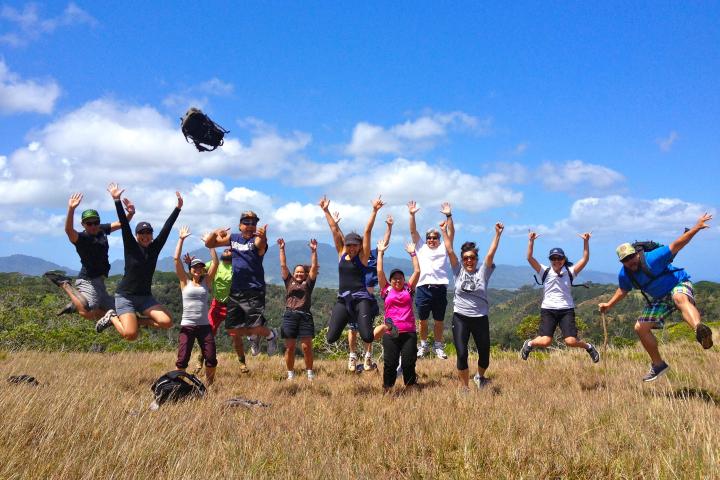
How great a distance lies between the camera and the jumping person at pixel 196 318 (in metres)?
6.83

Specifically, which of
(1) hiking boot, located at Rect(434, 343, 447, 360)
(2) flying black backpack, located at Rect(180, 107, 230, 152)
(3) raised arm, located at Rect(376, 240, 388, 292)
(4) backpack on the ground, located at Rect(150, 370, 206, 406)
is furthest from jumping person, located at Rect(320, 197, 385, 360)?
(2) flying black backpack, located at Rect(180, 107, 230, 152)

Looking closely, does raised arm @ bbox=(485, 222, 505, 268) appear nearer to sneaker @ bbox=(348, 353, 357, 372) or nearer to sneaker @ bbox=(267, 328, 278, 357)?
sneaker @ bbox=(348, 353, 357, 372)

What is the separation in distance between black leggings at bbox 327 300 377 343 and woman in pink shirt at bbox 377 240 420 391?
1.41 feet

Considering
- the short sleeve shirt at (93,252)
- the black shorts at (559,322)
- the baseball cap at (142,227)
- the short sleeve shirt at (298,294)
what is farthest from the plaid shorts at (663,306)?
the short sleeve shirt at (93,252)

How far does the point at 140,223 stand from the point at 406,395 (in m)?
4.57

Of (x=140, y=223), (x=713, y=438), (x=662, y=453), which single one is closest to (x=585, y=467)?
(x=662, y=453)

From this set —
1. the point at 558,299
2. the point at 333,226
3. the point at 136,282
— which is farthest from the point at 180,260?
the point at 558,299

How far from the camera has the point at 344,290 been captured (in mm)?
7523

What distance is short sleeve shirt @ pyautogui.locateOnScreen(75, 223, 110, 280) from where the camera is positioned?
7.11 metres

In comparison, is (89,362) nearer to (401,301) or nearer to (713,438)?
(401,301)

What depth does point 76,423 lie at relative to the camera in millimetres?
4230

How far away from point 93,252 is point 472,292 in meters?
5.62

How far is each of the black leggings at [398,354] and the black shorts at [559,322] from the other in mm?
2647

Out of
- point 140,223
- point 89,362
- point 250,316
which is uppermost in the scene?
point 140,223
